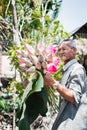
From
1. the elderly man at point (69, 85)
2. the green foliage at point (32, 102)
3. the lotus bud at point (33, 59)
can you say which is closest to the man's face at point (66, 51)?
the elderly man at point (69, 85)

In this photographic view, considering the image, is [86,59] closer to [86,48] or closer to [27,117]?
[86,48]

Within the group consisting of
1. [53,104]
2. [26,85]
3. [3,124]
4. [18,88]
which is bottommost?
[3,124]

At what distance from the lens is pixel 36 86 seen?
2014mm

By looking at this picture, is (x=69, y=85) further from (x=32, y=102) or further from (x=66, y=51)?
(x=32, y=102)

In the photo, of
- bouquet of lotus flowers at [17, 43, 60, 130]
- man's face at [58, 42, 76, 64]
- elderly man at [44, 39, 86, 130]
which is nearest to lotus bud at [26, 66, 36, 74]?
bouquet of lotus flowers at [17, 43, 60, 130]

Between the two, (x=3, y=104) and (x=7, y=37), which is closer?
(x=7, y=37)

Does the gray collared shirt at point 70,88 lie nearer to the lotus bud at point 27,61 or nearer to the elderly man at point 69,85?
the elderly man at point 69,85

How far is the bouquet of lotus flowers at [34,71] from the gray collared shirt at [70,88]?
58 centimetres

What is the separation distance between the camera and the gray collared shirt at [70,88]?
265cm

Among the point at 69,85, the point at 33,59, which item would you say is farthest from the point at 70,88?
the point at 33,59

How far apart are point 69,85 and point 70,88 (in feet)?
0.27

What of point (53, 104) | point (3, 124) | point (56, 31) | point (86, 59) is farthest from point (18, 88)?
point (3, 124)

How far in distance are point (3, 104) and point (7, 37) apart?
13.9ft

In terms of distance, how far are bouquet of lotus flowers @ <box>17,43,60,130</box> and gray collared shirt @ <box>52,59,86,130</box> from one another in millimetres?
583
